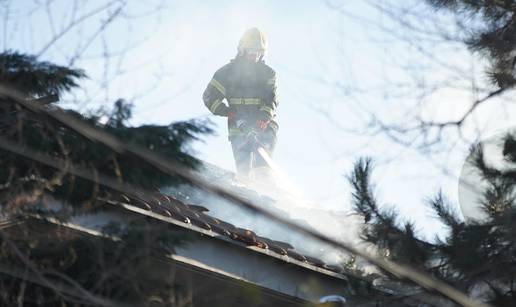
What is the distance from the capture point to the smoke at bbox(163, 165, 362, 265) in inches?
298

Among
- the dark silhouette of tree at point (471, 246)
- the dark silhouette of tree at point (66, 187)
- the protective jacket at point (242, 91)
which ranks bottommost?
the dark silhouette of tree at point (66, 187)

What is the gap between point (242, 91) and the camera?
1457 centimetres

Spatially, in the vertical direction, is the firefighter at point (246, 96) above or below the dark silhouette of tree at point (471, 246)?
above

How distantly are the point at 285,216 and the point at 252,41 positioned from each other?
6.22 metres

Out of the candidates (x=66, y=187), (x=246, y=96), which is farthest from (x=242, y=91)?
(x=66, y=187)

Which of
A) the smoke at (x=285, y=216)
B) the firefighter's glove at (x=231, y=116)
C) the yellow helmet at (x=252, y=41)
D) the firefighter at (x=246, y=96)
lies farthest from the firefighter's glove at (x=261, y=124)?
the smoke at (x=285, y=216)

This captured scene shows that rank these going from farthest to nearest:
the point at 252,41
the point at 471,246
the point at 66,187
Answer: the point at 252,41, the point at 471,246, the point at 66,187

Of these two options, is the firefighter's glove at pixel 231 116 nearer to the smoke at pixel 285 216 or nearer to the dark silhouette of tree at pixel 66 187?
the smoke at pixel 285 216

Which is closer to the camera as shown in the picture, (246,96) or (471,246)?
(471,246)

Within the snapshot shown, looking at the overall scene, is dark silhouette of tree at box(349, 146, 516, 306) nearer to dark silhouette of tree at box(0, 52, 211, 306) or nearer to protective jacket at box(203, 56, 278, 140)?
dark silhouette of tree at box(0, 52, 211, 306)

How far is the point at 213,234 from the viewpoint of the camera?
7.21m

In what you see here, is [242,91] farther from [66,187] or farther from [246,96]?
[66,187]

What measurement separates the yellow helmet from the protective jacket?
161mm

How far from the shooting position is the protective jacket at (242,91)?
14516mm
